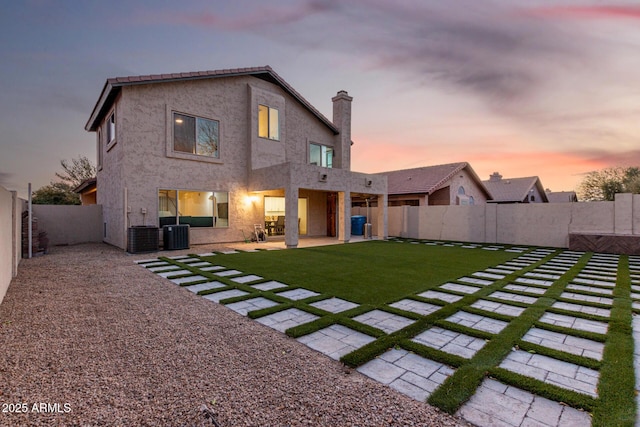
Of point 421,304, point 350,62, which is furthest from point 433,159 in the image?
point 421,304

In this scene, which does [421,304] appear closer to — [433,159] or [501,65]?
[501,65]

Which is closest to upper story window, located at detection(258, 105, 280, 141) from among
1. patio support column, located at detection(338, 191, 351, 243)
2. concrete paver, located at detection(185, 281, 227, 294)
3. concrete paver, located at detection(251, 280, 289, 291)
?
patio support column, located at detection(338, 191, 351, 243)

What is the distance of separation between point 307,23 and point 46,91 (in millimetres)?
14972

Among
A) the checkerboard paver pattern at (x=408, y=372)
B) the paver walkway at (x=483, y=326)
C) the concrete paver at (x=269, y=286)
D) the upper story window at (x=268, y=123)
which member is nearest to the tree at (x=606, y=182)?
the paver walkway at (x=483, y=326)

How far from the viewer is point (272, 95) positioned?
13.1 metres

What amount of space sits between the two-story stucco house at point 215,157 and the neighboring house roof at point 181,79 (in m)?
0.04

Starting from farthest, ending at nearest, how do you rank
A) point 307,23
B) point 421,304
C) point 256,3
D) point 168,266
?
point 307,23 < point 256,3 < point 168,266 < point 421,304

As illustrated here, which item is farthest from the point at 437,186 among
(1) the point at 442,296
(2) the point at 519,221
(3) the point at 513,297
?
(1) the point at 442,296

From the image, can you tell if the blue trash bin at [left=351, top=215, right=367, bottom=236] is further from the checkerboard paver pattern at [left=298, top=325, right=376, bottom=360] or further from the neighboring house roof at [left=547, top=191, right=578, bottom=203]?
the neighboring house roof at [left=547, top=191, right=578, bottom=203]

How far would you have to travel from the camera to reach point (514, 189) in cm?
2352

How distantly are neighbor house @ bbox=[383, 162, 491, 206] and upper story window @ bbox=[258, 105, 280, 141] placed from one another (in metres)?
9.15

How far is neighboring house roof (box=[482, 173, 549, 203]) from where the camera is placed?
22578mm

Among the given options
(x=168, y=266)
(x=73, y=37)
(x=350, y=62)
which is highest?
(x=73, y=37)

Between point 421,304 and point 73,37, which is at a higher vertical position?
point 73,37
